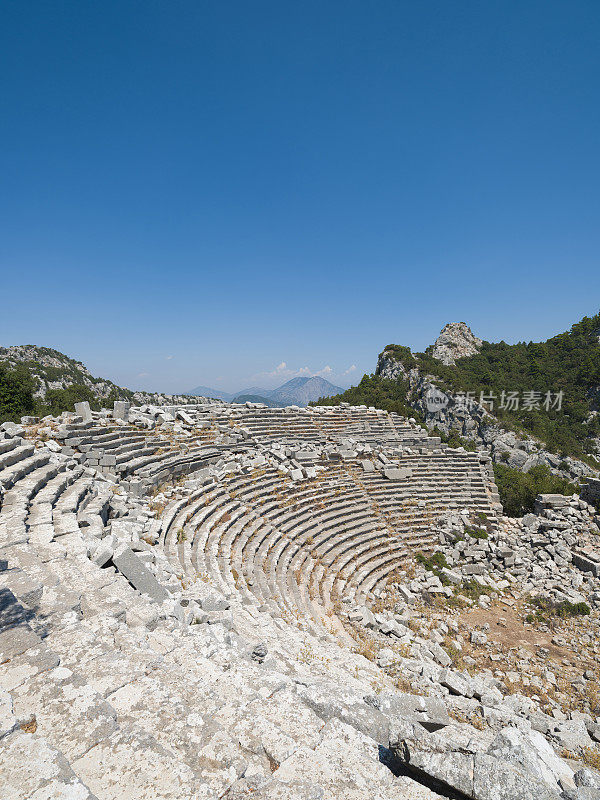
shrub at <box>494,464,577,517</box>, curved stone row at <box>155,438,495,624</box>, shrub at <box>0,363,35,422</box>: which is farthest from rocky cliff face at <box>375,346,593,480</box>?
shrub at <box>0,363,35,422</box>

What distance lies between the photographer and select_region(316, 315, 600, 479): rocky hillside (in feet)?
154

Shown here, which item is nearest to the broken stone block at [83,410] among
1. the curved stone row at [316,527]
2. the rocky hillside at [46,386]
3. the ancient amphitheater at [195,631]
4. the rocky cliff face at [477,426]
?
the ancient amphitheater at [195,631]

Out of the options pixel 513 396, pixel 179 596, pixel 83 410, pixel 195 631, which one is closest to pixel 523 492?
pixel 179 596

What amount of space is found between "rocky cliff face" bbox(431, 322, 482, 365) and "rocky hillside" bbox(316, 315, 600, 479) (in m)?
0.46

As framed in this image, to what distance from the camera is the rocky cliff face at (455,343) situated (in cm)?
7431

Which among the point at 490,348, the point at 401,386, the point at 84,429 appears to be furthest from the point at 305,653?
the point at 490,348

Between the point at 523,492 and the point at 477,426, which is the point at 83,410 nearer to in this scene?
the point at 523,492

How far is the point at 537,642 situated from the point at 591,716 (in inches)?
122

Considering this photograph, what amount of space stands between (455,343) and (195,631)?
82693 millimetres

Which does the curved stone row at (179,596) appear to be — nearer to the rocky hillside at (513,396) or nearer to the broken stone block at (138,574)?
the broken stone block at (138,574)

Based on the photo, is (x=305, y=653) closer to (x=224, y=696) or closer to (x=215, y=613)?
(x=215, y=613)

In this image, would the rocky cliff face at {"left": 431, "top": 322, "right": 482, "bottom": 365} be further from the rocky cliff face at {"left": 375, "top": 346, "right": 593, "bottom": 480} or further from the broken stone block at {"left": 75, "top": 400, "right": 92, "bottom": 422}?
the broken stone block at {"left": 75, "top": 400, "right": 92, "bottom": 422}

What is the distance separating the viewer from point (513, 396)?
56.7m

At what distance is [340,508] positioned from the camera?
599 inches
